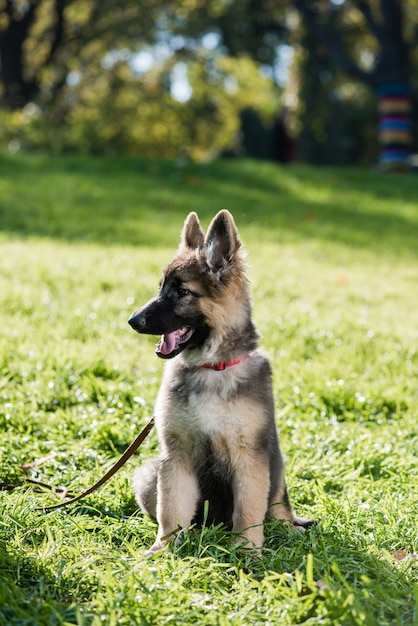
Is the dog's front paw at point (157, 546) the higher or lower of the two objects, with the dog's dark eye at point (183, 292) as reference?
lower

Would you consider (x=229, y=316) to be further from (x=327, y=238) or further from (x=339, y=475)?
(x=327, y=238)

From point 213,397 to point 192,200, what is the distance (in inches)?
413

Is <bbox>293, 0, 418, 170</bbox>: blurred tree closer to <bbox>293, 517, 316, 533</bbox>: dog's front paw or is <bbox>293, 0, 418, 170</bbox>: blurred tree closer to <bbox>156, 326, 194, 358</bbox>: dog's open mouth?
<bbox>293, 517, 316, 533</bbox>: dog's front paw

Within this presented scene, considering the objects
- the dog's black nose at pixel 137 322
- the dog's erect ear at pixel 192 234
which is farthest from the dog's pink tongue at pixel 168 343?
the dog's erect ear at pixel 192 234

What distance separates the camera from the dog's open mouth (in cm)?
372

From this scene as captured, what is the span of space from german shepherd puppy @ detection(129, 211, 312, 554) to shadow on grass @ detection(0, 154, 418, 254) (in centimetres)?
692

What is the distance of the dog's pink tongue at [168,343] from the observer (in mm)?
3725

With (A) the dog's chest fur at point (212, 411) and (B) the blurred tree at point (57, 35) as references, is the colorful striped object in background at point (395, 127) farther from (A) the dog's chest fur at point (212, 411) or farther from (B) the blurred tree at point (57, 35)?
→ (A) the dog's chest fur at point (212, 411)

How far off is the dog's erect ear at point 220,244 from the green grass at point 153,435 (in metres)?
1.31

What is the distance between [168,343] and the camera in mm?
3746

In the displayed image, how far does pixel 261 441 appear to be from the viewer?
3.67m

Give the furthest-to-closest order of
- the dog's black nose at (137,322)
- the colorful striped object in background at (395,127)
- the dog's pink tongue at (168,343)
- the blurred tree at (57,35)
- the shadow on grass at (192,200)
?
the blurred tree at (57,35) < the colorful striped object in background at (395,127) < the shadow on grass at (192,200) < the dog's pink tongue at (168,343) < the dog's black nose at (137,322)

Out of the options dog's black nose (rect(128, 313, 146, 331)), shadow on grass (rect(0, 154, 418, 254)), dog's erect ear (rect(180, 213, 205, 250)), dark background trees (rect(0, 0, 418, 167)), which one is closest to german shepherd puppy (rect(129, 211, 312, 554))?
dog's black nose (rect(128, 313, 146, 331))

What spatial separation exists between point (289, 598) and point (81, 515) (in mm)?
1415
